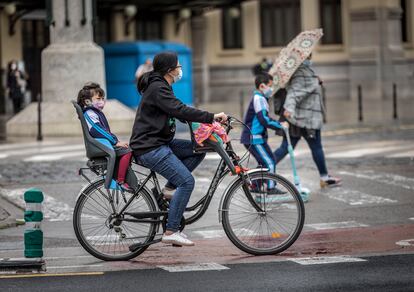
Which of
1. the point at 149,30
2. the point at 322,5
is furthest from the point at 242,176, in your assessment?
the point at 322,5

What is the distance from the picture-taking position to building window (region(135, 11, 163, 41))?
137 ft

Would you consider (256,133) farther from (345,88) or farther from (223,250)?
(345,88)

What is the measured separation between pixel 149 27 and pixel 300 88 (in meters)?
27.7

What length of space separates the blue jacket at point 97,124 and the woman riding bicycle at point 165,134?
0.20m

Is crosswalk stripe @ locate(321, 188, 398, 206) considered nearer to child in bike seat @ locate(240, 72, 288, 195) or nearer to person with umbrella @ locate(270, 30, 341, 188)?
person with umbrella @ locate(270, 30, 341, 188)

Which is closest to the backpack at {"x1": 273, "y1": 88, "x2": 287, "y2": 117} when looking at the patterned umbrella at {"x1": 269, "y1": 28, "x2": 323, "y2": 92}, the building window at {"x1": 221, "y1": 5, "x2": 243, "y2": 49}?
the patterned umbrella at {"x1": 269, "y1": 28, "x2": 323, "y2": 92}

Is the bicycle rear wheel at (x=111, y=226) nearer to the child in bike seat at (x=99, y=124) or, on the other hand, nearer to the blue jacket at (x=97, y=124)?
the child in bike seat at (x=99, y=124)

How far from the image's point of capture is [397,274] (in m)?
8.83

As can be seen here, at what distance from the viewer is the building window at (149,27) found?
4184 centimetres

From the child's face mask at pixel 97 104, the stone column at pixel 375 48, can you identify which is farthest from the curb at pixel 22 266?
the stone column at pixel 375 48

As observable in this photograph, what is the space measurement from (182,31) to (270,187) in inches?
1290

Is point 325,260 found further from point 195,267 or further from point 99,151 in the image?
point 99,151

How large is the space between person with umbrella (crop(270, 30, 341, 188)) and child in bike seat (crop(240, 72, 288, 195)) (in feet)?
2.89

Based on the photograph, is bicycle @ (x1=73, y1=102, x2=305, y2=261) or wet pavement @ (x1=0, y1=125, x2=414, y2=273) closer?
bicycle @ (x1=73, y1=102, x2=305, y2=261)
